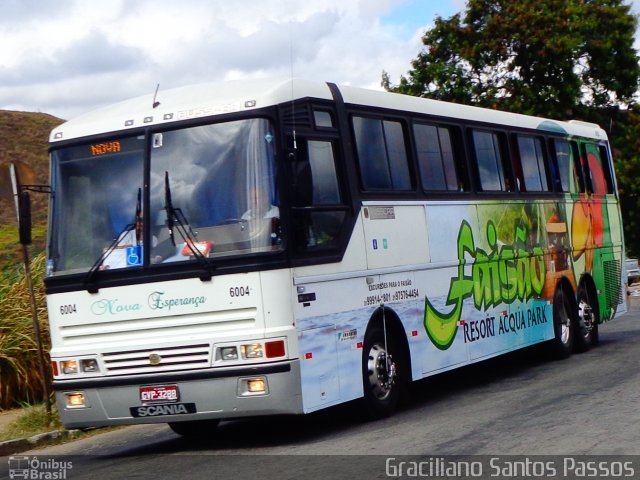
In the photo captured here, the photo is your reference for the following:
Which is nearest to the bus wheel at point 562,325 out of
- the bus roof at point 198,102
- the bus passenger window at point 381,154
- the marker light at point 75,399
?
the bus passenger window at point 381,154

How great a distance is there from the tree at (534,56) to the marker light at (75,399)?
28.7 m

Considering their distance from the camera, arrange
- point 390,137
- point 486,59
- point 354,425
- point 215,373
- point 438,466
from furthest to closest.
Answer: point 486,59 < point 390,137 < point 354,425 < point 215,373 < point 438,466

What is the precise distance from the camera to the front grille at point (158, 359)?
1017 centimetres

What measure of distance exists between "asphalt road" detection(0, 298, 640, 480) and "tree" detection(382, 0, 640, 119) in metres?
24.6

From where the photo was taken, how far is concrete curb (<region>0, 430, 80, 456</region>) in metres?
12.0

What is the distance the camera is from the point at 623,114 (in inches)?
1620

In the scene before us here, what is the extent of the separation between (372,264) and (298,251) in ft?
5.08

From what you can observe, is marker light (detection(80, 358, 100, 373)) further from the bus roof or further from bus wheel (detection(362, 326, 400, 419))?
bus wheel (detection(362, 326, 400, 419))

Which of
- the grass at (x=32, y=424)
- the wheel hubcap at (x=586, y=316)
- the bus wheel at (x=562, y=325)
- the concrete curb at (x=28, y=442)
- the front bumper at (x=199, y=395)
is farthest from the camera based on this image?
the wheel hubcap at (x=586, y=316)

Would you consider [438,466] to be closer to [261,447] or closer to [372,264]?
[261,447]

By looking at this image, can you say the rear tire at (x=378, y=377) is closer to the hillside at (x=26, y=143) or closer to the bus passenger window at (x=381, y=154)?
the bus passenger window at (x=381, y=154)

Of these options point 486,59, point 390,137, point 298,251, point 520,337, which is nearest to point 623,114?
point 486,59

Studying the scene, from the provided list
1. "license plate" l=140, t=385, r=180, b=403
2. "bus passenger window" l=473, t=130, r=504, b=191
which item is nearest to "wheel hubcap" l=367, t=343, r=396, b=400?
"license plate" l=140, t=385, r=180, b=403

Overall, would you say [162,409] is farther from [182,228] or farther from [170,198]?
[170,198]
